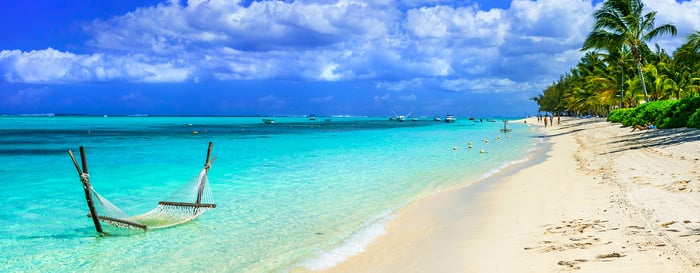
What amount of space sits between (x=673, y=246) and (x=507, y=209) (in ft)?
14.0

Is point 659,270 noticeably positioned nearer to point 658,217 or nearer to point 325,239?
point 658,217

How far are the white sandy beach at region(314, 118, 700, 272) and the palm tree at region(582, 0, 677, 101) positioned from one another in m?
23.6

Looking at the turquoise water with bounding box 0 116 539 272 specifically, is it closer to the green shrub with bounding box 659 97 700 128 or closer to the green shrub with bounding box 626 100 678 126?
the green shrub with bounding box 659 97 700 128

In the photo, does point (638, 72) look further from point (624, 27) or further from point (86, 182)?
point (86, 182)

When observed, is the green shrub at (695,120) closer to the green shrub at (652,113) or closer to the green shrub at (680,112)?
the green shrub at (680,112)

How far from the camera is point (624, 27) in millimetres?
33469

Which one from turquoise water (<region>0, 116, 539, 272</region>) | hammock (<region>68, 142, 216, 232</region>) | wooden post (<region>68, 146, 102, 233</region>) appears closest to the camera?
turquoise water (<region>0, 116, 539, 272</region>)

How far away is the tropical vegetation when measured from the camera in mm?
27828

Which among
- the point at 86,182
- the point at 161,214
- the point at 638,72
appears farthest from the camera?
the point at 638,72

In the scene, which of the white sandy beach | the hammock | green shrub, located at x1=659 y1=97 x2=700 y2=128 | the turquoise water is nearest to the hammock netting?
the hammock

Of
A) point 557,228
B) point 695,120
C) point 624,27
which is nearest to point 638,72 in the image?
point 624,27

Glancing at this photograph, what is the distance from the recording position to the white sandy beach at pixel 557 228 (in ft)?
18.8

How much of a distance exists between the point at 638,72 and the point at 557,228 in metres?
45.0

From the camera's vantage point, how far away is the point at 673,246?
18.8 ft
